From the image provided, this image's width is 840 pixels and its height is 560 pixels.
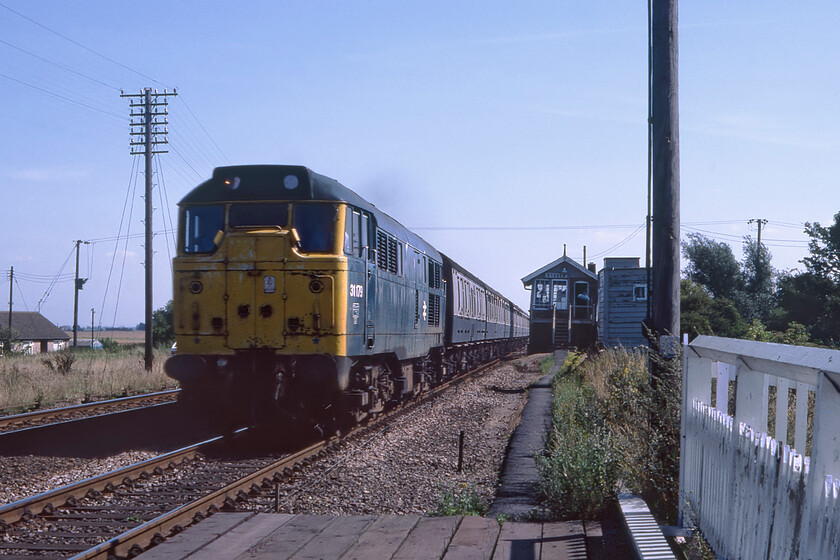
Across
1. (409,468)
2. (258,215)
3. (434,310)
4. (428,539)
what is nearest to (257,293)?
(258,215)

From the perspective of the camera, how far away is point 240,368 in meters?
10.5

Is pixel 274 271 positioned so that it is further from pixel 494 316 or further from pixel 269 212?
pixel 494 316

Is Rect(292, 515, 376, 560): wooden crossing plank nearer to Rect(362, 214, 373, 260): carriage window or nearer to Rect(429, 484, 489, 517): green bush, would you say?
Rect(429, 484, 489, 517): green bush

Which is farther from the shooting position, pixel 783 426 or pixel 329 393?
pixel 329 393

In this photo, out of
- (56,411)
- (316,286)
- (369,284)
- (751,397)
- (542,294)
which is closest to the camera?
(751,397)

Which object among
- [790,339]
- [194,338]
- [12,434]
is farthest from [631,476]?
[790,339]

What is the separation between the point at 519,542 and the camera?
501 centimetres

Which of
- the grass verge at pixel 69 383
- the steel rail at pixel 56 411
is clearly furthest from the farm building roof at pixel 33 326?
the steel rail at pixel 56 411

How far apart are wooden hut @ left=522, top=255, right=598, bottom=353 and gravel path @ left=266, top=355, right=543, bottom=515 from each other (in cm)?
2373

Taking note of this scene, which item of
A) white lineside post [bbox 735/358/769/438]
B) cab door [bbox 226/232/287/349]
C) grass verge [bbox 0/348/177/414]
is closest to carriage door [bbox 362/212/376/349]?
cab door [bbox 226/232/287/349]

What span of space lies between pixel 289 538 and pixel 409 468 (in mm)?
4064

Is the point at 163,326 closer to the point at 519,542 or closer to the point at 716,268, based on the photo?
the point at 716,268

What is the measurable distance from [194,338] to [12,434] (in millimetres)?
2518

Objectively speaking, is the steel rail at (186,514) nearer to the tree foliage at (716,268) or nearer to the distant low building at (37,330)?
the tree foliage at (716,268)
